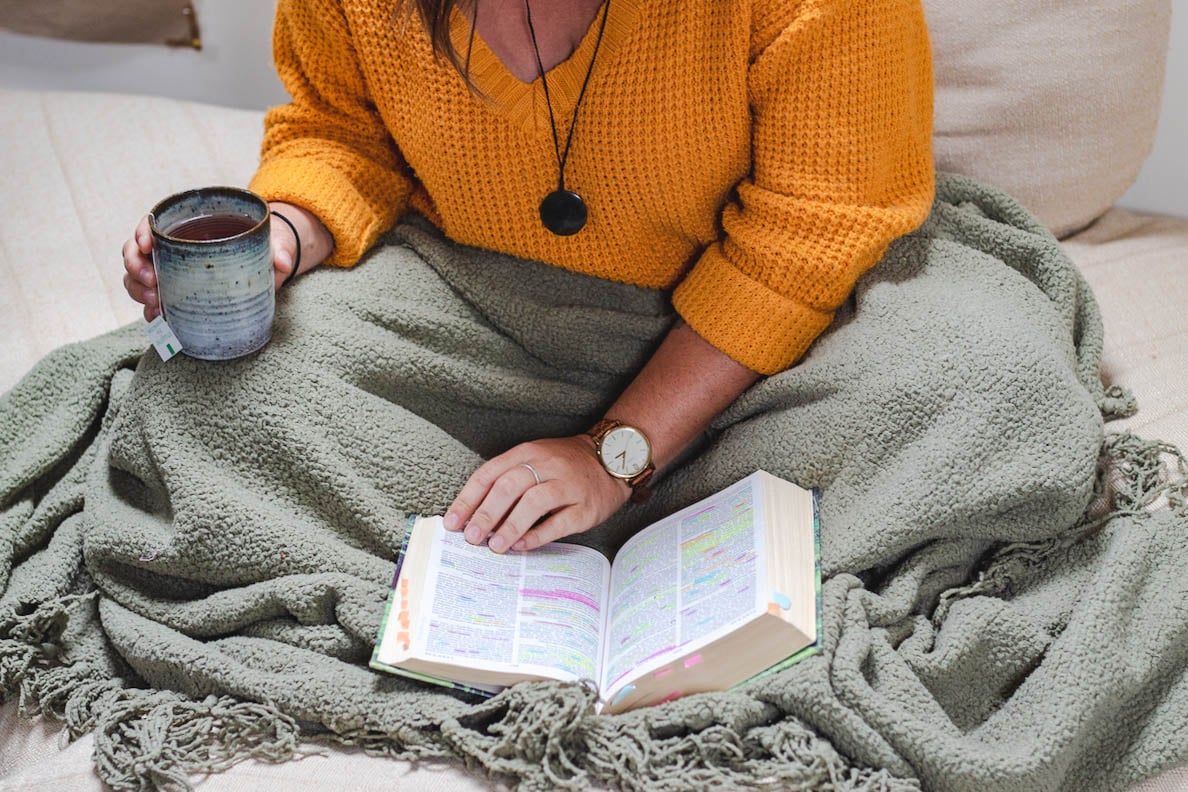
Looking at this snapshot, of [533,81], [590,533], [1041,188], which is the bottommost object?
[590,533]

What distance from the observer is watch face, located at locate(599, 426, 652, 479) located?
3.38 feet

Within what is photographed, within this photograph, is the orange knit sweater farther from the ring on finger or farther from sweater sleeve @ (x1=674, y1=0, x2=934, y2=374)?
the ring on finger

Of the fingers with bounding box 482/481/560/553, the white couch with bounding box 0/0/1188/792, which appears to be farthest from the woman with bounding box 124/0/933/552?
the white couch with bounding box 0/0/1188/792

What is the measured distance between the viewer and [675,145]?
994mm

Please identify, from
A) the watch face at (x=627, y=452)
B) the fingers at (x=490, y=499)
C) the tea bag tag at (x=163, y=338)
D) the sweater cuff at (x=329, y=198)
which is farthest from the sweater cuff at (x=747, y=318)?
the tea bag tag at (x=163, y=338)

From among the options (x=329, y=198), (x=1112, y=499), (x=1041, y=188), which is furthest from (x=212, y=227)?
(x=1041, y=188)

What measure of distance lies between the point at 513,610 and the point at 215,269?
0.34 meters

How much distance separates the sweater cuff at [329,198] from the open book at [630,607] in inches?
11.7

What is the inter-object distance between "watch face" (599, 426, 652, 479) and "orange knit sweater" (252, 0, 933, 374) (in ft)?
0.37

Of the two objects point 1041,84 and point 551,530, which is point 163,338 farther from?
point 1041,84

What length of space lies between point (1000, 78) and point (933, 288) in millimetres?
363

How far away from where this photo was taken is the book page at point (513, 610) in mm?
850

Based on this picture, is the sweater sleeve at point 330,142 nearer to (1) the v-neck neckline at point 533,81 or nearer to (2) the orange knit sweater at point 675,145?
(2) the orange knit sweater at point 675,145

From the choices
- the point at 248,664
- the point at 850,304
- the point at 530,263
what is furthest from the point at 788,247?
the point at 248,664
